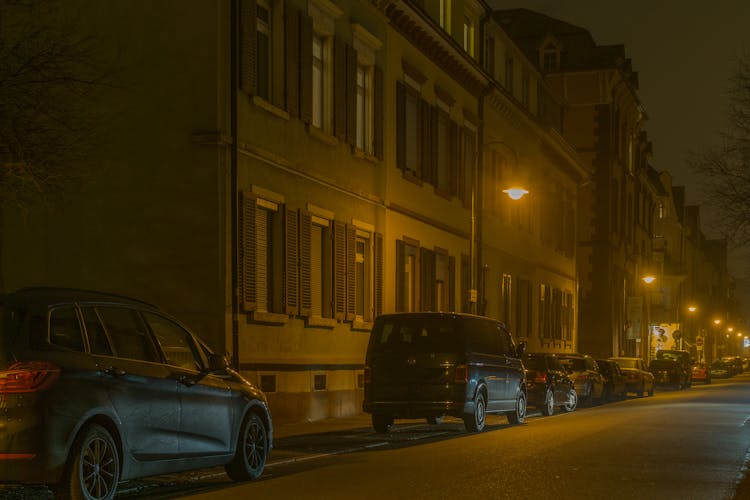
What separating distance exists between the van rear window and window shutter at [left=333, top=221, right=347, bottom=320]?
606 centimetres

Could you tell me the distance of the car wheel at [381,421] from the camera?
73.6 ft

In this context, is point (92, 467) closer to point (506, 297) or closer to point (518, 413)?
point (518, 413)

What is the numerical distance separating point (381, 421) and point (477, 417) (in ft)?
5.25

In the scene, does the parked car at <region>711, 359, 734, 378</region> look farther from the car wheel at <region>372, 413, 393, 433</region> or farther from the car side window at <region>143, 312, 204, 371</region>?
the car side window at <region>143, 312, 204, 371</region>

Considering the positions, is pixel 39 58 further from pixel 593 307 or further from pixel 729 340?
pixel 729 340

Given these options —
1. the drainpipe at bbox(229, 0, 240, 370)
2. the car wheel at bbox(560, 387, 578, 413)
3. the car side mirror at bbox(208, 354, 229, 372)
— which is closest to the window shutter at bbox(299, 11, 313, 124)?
the drainpipe at bbox(229, 0, 240, 370)

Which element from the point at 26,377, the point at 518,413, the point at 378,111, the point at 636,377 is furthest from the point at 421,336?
the point at 636,377

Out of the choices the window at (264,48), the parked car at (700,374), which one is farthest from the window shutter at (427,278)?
the parked car at (700,374)

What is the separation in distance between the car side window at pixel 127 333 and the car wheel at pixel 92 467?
86cm

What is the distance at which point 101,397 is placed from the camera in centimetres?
1077

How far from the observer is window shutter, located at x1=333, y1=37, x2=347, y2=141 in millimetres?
28328

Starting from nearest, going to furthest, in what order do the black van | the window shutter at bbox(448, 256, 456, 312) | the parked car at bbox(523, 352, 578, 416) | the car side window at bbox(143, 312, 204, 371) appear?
the car side window at bbox(143, 312, 204, 371) → the black van → the parked car at bbox(523, 352, 578, 416) → the window shutter at bbox(448, 256, 456, 312)

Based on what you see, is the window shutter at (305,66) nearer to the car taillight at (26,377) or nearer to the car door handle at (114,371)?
the car door handle at (114,371)

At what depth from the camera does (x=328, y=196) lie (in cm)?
2797
